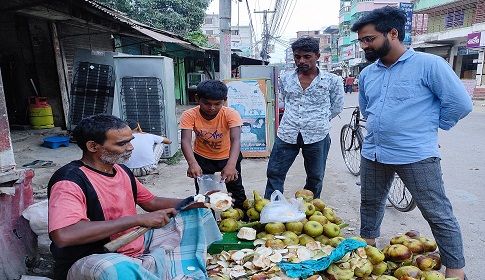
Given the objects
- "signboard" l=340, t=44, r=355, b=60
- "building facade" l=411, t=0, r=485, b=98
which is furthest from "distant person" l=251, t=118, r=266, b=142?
"signboard" l=340, t=44, r=355, b=60

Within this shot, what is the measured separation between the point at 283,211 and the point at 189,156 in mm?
940

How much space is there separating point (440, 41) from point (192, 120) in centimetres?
2606

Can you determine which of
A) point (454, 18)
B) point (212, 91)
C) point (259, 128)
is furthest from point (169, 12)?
point (212, 91)

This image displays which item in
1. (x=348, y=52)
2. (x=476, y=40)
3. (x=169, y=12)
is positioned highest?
(x=169, y=12)

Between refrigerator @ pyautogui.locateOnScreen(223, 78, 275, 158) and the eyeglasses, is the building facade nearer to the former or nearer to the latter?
refrigerator @ pyautogui.locateOnScreen(223, 78, 275, 158)

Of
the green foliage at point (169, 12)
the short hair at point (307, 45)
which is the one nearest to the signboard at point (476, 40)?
the green foliage at point (169, 12)

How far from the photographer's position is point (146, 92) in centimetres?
610

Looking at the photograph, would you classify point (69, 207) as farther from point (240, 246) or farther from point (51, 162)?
point (51, 162)

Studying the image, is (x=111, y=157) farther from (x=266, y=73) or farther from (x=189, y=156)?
(x=266, y=73)

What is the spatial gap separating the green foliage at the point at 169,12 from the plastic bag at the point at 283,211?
18.4 metres

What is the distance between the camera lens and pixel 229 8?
7.06 metres

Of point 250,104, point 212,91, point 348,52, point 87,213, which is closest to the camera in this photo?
point 87,213

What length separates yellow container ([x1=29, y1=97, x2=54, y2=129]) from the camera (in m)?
7.42

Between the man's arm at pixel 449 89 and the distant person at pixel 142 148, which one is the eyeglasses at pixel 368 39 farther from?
the distant person at pixel 142 148
